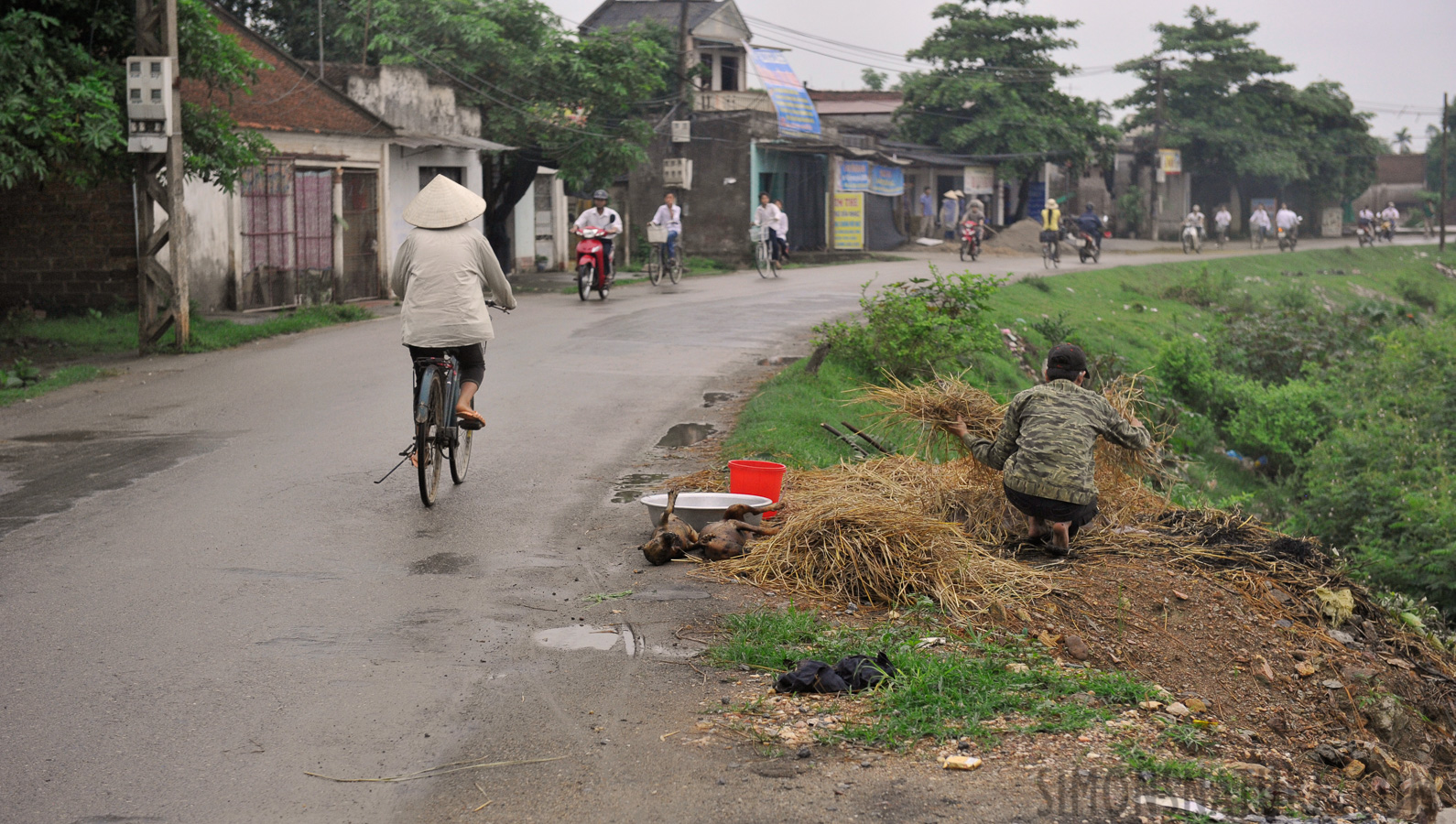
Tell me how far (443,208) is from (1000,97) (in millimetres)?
36052

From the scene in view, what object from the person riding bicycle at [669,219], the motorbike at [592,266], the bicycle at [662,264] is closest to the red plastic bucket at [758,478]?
the motorbike at [592,266]

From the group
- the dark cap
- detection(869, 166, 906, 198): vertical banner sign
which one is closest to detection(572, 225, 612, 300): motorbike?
the dark cap

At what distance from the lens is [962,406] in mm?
7352

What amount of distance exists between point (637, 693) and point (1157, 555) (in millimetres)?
3572

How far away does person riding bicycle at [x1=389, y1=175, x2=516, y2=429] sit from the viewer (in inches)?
290

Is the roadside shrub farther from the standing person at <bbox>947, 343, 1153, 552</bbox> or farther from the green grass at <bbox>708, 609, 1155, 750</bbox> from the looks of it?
the green grass at <bbox>708, 609, 1155, 750</bbox>

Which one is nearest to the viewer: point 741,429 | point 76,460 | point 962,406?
point 962,406

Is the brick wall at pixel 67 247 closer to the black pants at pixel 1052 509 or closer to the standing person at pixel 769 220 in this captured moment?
the standing person at pixel 769 220

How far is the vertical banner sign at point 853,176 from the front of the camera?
120 ft

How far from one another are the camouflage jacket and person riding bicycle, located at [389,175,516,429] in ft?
10.1

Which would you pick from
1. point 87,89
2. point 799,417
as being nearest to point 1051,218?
point 799,417

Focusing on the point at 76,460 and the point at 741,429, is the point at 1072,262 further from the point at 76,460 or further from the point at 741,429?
the point at 76,460

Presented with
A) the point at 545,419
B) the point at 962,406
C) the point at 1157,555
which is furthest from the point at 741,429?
the point at 1157,555

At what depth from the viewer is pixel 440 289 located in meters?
7.36
